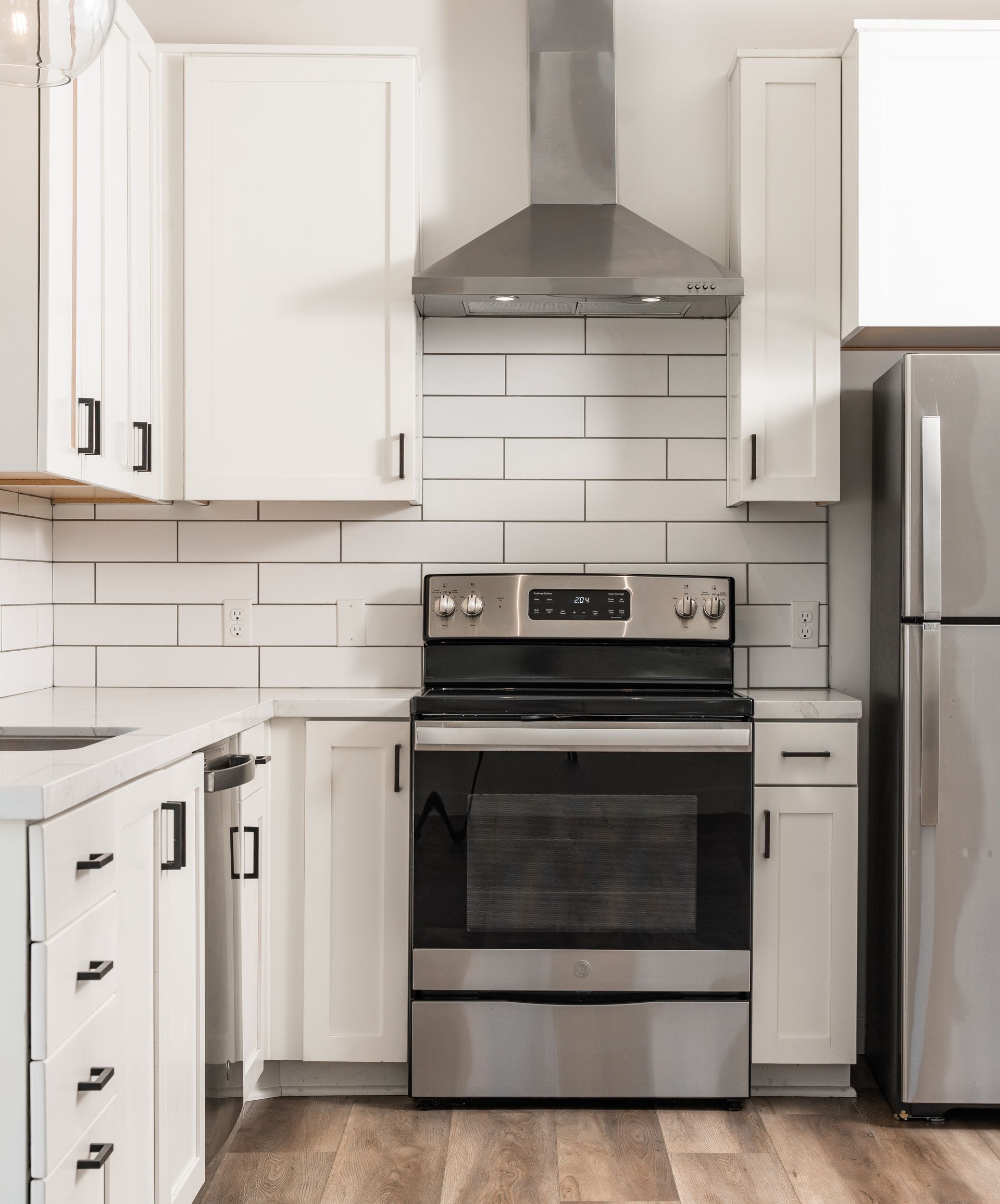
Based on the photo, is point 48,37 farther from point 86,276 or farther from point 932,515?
point 932,515

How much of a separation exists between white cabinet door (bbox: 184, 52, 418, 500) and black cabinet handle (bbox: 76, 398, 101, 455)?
416 mm

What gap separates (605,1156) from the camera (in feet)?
6.70

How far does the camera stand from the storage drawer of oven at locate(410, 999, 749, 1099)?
7.24 ft

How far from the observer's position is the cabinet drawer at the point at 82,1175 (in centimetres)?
116

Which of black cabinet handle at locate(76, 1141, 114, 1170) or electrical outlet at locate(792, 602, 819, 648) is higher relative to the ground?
electrical outlet at locate(792, 602, 819, 648)

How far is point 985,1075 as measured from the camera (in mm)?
2152

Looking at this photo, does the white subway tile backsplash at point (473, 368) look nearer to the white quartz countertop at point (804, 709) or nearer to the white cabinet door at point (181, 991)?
the white quartz countertop at point (804, 709)

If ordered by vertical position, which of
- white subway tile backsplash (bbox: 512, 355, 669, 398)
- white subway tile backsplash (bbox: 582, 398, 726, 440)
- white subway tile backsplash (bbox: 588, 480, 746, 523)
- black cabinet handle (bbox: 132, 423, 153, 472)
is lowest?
white subway tile backsplash (bbox: 588, 480, 746, 523)

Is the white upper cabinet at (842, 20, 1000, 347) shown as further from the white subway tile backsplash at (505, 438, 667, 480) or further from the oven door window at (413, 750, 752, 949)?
the oven door window at (413, 750, 752, 949)

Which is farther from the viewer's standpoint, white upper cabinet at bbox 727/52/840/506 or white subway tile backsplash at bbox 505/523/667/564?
white subway tile backsplash at bbox 505/523/667/564

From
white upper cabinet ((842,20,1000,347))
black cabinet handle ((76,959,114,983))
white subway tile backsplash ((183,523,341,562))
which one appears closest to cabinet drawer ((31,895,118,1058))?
black cabinet handle ((76,959,114,983))

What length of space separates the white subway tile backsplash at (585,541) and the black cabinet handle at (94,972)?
1.56 metres

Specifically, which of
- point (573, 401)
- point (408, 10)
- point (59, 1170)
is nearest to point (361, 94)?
point (408, 10)

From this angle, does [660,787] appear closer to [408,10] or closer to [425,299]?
[425,299]
